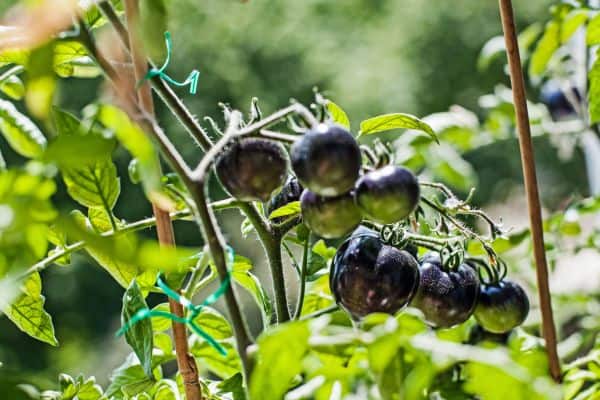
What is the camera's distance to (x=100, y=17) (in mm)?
412

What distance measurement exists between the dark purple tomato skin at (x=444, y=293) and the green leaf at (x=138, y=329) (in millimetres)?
126

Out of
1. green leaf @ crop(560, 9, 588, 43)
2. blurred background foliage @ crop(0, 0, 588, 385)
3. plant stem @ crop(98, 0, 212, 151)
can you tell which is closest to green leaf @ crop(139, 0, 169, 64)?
plant stem @ crop(98, 0, 212, 151)

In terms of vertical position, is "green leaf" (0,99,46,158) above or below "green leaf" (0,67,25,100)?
above

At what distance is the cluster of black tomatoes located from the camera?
314mm

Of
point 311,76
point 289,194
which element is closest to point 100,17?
point 289,194

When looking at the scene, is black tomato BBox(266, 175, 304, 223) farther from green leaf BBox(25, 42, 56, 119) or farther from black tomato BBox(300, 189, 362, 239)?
green leaf BBox(25, 42, 56, 119)

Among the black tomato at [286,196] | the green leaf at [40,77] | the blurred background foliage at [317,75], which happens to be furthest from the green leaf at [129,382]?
the blurred background foliage at [317,75]

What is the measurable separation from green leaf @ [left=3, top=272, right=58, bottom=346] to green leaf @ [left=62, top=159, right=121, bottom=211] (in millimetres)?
57

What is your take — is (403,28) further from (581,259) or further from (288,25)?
(581,259)

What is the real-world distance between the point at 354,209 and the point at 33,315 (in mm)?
168

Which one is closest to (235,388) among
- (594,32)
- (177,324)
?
(177,324)

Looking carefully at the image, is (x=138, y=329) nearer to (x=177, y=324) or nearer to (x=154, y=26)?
(x=177, y=324)

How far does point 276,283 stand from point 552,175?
2928mm

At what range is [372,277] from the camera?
373 mm
